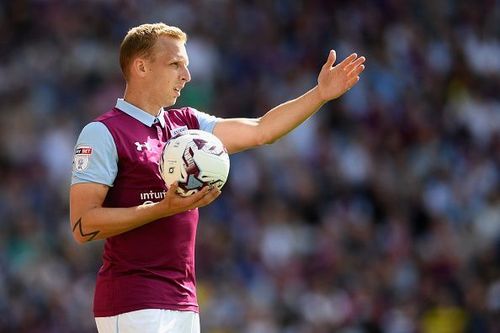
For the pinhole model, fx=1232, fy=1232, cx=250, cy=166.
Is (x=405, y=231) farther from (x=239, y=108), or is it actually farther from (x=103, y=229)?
(x=103, y=229)

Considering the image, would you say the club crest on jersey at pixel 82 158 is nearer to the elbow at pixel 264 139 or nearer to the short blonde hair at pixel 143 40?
the short blonde hair at pixel 143 40

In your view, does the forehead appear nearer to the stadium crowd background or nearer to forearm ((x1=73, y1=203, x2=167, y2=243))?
forearm ((x1=73, y1=203, x2=167, y2=243))

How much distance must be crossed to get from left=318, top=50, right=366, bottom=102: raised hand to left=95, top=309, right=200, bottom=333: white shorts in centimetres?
128

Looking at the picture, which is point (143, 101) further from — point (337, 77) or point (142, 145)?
point (337, 77)

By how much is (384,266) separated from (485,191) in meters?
1.55

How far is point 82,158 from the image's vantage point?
5.55 m

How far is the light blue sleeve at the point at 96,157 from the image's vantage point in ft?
18.1

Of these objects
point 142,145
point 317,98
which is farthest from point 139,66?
point 317,98

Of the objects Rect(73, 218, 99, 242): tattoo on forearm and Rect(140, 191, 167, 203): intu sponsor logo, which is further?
A: Rect(140, 191, 167, 203): intu sponsor logo

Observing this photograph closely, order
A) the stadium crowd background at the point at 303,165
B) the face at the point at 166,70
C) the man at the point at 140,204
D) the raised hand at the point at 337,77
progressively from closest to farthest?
the man at the point at 140,204, the face at the point at 166,70, the raised hand at the point at 337,77, the stadium crowd background at the point at 303,165

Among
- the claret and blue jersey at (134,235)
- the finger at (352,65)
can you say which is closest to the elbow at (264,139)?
the finger at (352,65)

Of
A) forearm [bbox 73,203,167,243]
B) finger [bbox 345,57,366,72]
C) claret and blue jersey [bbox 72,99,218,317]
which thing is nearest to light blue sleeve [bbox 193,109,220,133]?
claret and blue jersey [bbox 72,99,218,317]

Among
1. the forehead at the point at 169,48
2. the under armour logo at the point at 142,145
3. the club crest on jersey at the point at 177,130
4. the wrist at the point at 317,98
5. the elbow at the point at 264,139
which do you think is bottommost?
the under armour logo at the point at 142,145

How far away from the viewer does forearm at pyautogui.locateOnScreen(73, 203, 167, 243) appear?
5.38 metres
